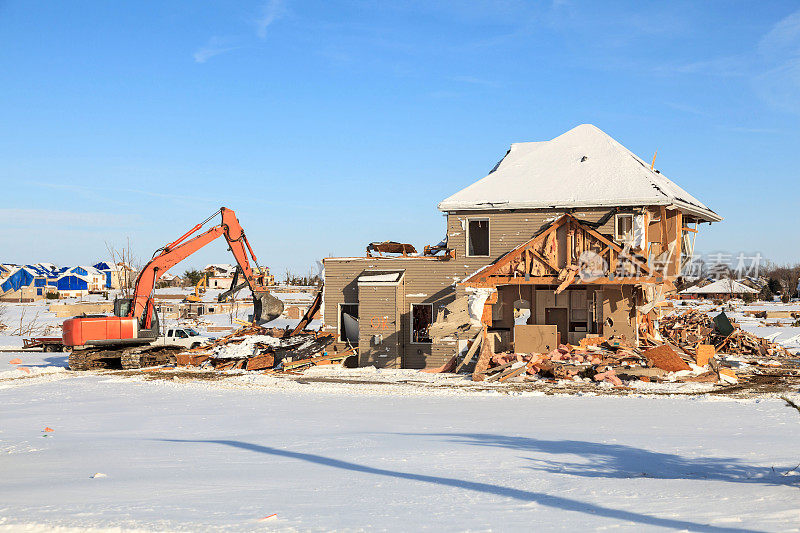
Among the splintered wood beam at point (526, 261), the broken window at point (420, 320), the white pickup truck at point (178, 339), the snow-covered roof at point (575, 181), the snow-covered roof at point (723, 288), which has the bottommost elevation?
the white pickup truck at point (178, 339)

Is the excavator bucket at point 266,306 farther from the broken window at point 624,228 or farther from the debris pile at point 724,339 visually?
the debris pile at point 724,339

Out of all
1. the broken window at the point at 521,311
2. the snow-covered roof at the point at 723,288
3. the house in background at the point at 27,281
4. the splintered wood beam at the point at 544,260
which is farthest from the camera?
the snow-covered roof at the point at 723,288

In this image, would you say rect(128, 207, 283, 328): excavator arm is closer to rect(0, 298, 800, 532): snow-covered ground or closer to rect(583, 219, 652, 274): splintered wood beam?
rect(0, 298, 800, 532): snow-covered ground

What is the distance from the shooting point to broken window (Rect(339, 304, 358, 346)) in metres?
28.7

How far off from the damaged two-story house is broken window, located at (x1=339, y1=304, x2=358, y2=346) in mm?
42

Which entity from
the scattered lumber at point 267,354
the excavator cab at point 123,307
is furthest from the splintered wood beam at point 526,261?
the excavator cab at point 123,307

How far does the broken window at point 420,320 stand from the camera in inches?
1092

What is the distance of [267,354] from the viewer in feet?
88.3

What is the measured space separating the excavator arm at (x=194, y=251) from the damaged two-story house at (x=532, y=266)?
2576 millimetres

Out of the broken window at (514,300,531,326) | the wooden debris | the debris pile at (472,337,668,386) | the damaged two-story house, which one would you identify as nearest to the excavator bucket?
the damaged two-story house

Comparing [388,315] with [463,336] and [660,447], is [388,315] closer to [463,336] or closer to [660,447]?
[463,336]

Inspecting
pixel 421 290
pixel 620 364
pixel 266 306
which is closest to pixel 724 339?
pixel 620 364

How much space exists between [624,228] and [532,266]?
3.98 m

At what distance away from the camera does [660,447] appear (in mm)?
10438
